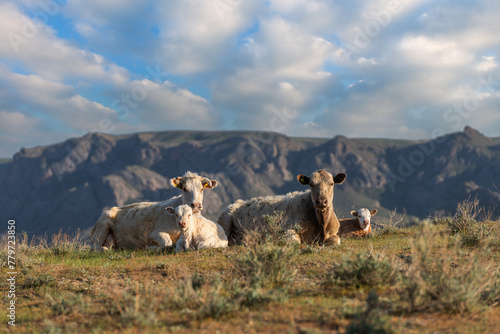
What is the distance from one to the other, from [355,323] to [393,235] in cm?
1085

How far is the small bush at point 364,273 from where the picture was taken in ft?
20.5

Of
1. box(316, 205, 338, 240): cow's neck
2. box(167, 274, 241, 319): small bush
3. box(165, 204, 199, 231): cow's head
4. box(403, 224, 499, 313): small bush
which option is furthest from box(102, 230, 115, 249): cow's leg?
box(403, 224, 499, 313): small bush

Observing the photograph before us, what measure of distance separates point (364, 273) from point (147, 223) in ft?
29.1

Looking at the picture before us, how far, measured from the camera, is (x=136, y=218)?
13.6 m

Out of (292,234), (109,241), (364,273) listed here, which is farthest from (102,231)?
(364,273)

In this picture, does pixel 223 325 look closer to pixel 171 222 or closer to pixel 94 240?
pixel 171 222

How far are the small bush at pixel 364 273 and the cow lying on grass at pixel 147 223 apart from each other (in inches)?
264

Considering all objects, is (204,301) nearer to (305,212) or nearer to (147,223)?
(305,212)

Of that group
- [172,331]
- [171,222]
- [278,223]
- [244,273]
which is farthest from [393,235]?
[172,331]

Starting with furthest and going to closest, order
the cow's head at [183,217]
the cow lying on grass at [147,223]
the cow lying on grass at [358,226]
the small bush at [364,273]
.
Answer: the cow lying on grass at [358,226] → the cow lying on grass at [147,223] → the cow's head at [183,217] → the small bush at [364,273]

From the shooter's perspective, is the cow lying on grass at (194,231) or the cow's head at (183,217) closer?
the cow's head at (183,217)

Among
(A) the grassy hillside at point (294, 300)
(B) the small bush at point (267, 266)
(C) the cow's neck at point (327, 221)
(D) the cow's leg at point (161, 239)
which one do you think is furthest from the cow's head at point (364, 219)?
(B) the small bush at point (267, 266)

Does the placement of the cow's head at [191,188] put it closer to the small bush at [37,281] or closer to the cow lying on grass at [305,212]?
the cow lying on grass at [305,212]

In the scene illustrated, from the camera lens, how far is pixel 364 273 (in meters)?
6.32
